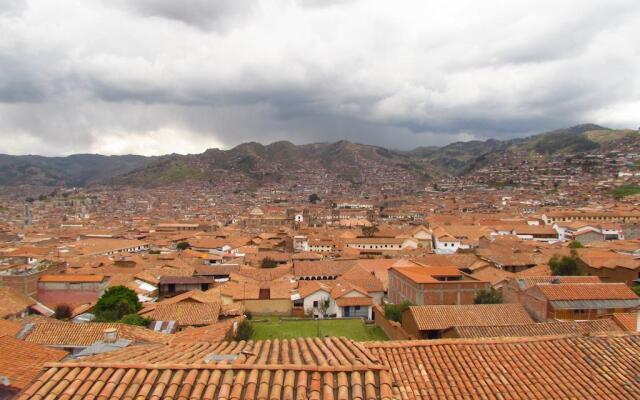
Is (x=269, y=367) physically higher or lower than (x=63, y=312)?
higher

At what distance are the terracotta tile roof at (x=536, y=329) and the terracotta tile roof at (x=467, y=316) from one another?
96 centimetres

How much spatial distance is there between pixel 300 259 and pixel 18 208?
411 ft

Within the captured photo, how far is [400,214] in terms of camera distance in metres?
99.8

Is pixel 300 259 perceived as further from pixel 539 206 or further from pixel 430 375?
pixel 539 206

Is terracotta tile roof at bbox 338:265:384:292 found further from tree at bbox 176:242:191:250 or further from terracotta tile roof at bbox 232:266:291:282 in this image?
tree at bbox 176:242:191:250

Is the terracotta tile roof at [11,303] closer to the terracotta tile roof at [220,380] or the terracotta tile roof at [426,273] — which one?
the terracotta tile roof at [426,273]

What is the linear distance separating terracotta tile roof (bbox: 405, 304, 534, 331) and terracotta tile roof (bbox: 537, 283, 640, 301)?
1.42 meters

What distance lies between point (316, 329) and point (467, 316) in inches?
331

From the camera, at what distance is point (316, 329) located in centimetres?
2502

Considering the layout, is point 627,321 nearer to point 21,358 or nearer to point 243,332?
point 243,332

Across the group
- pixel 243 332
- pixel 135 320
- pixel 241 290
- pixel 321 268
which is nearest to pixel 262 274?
pixel 241 290

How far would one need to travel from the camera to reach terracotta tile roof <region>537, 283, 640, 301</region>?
20188 mm

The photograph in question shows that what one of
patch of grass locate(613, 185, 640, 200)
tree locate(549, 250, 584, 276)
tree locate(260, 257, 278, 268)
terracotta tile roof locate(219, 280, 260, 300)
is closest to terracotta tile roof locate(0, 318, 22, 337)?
terracotta tile roof locate(219, 280, 260, 300)

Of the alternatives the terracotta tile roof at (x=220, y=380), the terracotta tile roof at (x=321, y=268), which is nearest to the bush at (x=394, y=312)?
the terracotta tile roof at (x=321, y=268)
